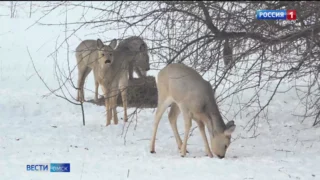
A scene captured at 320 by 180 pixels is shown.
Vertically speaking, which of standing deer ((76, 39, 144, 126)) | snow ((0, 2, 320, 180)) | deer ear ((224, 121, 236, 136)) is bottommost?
snow ((0, 2, 320, 180))

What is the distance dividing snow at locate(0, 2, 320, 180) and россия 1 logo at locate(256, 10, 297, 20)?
215 centimetres

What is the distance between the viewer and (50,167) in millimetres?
8672

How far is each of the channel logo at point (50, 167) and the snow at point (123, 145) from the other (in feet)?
0.36

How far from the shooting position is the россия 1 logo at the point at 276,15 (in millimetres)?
10783

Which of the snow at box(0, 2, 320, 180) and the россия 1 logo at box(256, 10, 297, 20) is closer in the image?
the snow at box(0, 2, 320, 180)

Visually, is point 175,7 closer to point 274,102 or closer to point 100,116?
point 100,116

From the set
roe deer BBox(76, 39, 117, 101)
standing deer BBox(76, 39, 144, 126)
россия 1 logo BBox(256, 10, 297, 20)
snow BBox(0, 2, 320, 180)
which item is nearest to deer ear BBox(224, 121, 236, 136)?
snow BBox(0, 2, 320, 180)

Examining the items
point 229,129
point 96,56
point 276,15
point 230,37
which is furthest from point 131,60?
point 229,129

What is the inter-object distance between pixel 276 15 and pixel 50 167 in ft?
15.7

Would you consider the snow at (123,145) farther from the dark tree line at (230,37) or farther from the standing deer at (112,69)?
the dark tree line at (230,37)

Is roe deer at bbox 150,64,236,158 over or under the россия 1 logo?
under

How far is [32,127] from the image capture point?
477 inches

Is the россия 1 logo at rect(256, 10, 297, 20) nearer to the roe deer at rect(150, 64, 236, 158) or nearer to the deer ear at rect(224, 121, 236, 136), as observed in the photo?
the roe deer at rect(150, 64, 236, 158)

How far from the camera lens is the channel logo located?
8.48 meters
